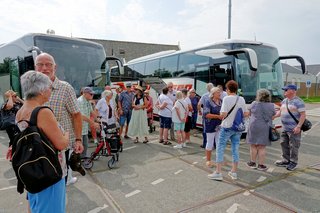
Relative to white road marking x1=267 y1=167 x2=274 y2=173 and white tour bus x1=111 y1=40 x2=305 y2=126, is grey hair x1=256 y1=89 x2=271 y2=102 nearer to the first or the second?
white road marking x1=267 y1=167 x2=274 y2=173

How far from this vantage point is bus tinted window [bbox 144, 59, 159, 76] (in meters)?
12.3

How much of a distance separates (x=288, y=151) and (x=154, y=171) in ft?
10.2

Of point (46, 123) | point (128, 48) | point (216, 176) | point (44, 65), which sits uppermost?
point (128, 48)

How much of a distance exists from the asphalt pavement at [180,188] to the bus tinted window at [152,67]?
7.19m

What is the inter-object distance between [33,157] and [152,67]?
36.6 feet

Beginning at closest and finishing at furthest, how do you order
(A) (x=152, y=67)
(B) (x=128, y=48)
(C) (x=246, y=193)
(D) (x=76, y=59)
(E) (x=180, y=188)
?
(C) (x=246, y=193)
(E) (x=180, y=188)
(D) (x=76, y=59)
(A) (x=152, y=67)
(B) (x=128, y=48)

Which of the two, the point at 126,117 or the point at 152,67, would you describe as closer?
the point at 126,117

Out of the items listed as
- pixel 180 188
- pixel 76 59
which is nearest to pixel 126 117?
pixel 76 59

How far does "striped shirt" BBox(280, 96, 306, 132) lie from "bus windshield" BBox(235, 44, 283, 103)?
2.55 m

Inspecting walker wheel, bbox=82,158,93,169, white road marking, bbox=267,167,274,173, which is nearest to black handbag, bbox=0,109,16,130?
walker wheel, bbox=82,158,93,169

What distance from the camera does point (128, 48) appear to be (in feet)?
106

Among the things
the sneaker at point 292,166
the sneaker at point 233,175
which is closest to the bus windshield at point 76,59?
the sneaker at point 233,175

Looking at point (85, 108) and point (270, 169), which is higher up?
point (85, 108)

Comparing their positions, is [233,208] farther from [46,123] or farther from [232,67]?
[232,67]
